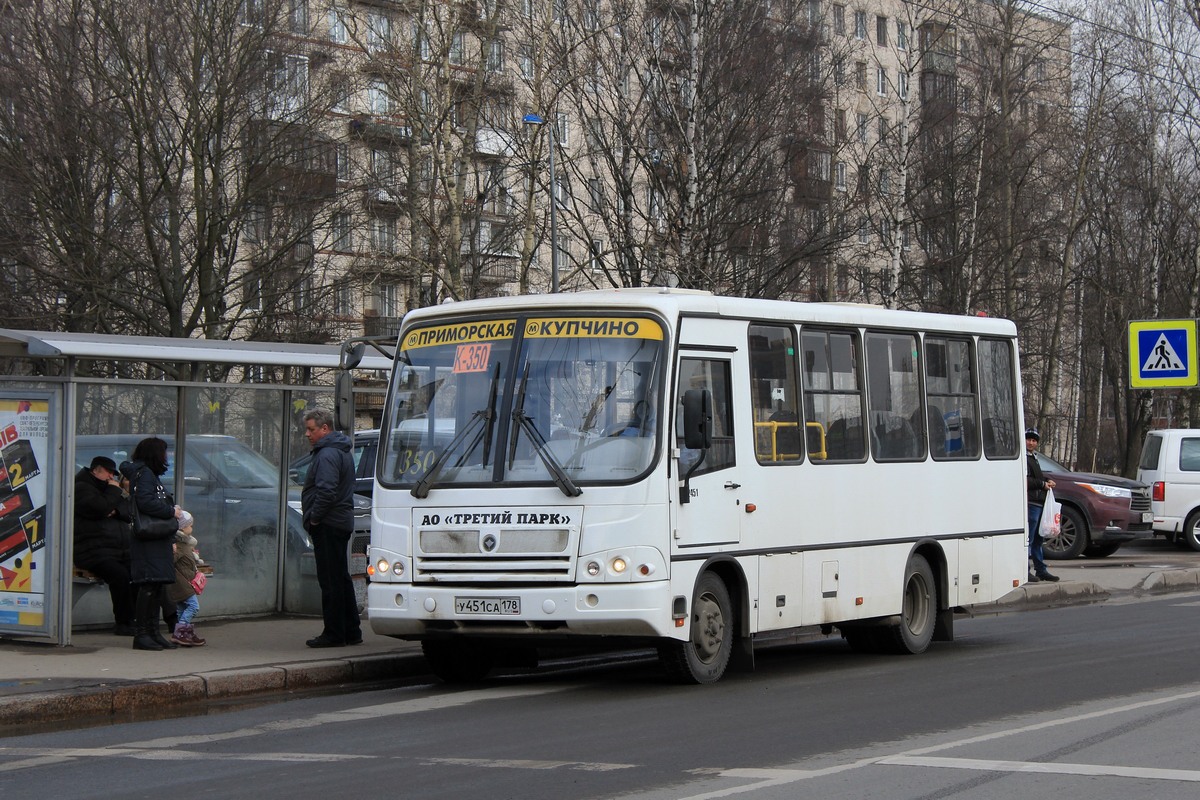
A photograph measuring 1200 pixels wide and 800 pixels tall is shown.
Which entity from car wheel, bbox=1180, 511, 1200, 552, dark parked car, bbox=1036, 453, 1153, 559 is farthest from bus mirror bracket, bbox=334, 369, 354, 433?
car wheel, bbox=1180, 511, 1200, 552

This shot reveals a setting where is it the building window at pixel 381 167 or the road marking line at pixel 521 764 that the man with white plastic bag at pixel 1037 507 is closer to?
the road marking line at pixel 521 764

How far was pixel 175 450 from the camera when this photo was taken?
1450 cm

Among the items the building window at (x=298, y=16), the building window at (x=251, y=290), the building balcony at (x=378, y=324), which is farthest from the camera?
the building balcony at (x=378, y=324)

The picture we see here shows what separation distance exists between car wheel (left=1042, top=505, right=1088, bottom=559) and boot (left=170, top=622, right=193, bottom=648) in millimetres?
17196

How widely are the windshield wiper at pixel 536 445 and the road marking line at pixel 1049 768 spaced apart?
3392 mm

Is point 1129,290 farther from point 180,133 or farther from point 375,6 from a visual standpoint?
point 180,133

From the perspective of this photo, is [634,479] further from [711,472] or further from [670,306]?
[670,306]

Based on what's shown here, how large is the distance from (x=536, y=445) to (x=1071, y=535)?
58.1ft

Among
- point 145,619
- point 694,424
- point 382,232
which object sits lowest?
point 145,619

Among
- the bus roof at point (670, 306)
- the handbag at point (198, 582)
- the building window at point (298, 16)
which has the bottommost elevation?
the handbag at point (198, 582)

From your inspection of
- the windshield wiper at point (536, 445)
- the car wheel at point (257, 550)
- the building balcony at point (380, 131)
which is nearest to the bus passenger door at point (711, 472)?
the windshield wiper at point (536, 445)

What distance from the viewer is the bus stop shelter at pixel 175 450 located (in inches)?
504

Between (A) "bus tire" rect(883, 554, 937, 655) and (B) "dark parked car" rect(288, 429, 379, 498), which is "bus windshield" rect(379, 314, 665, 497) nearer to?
(A) "bus tire" rect(883, 554, 937, 655)

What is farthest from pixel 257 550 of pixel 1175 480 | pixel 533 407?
pixel 1175 480
